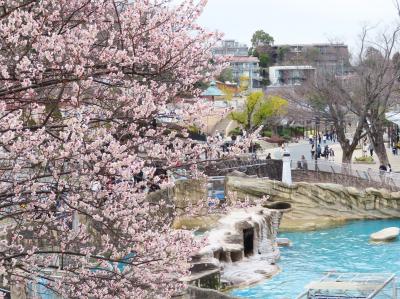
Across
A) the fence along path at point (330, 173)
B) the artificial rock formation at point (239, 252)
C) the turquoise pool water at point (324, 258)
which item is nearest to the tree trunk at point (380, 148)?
the fence along path at point (330, 173)

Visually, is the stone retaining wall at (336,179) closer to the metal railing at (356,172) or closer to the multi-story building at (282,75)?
the metal railing at (356,172)

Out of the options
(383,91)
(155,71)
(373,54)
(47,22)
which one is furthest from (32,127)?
(373,54)

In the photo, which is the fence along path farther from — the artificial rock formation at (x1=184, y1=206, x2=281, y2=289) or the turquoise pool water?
the artificial rock formation at (x1=184, y1=206, x2=281, y2=289)

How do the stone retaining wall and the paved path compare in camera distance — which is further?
the paved path

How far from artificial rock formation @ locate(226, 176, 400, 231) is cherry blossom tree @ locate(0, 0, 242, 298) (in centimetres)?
1632

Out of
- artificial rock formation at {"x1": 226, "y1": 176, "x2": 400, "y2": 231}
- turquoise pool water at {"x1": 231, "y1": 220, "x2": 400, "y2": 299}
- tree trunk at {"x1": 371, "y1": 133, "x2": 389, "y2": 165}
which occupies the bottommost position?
turquoise pool water at {"x1": 231, "y1": 220, "x2": 400, "y2": 299}

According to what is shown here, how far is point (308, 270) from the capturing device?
624 inches

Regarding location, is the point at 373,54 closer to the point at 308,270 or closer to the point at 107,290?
the point at 308,270

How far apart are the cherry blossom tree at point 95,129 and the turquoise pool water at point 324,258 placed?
8256 mm

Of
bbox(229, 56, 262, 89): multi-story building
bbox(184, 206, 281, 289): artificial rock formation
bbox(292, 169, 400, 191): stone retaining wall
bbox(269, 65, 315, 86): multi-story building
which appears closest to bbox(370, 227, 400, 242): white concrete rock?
bbox(184, 206, 281, 289): artificial rock formation

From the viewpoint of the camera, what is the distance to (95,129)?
5.01m

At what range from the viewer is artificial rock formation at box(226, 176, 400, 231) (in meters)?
22.0

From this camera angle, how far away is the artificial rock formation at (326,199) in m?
22.0

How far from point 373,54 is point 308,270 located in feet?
60.7
